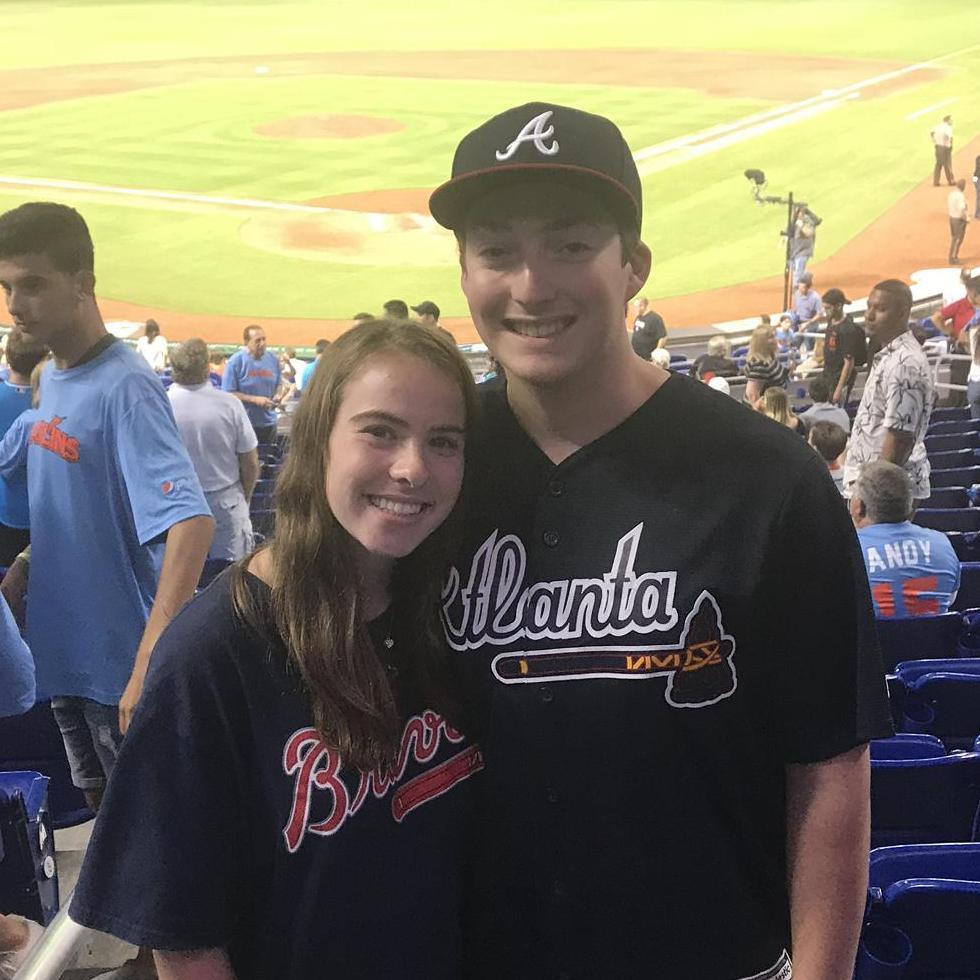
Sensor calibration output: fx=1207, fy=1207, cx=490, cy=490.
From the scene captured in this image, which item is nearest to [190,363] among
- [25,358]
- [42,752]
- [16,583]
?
[25,358]

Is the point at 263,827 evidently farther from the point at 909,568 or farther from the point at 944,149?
the point at 944,149

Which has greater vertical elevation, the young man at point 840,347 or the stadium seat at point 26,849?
the young man at point 840,347

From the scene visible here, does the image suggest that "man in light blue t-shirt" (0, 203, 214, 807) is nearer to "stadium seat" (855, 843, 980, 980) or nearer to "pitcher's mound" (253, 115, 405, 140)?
"stadium seat" (855, 843, 980, 980)

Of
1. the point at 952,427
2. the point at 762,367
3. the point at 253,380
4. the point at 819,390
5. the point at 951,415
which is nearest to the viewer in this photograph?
the point at 819,390

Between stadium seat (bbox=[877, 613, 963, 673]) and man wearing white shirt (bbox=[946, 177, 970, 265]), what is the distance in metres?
16.3

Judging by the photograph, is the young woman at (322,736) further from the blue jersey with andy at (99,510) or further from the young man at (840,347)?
the young man at (840,347)

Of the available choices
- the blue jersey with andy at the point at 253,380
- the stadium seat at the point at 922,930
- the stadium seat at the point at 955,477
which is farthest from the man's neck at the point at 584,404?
the blue jersey with andy at the point at 253,380

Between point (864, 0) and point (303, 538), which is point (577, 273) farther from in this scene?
point (864, 0)

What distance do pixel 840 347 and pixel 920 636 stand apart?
19.9 feet

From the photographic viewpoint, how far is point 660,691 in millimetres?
1488

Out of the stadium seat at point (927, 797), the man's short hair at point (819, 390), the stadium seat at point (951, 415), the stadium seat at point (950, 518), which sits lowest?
the stadium seat at point (927, 797)

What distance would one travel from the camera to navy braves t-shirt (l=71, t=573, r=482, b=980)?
4.69 feet

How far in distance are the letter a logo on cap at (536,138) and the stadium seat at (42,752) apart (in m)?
2.31

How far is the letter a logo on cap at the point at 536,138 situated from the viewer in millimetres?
1538
